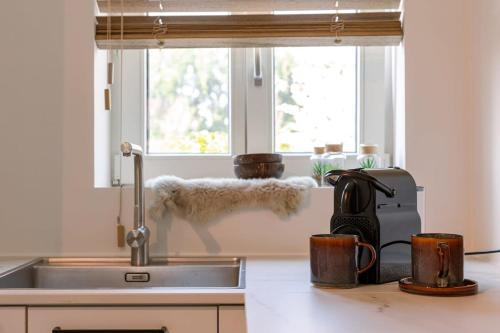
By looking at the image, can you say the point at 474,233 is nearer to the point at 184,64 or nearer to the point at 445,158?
the point at 445,158

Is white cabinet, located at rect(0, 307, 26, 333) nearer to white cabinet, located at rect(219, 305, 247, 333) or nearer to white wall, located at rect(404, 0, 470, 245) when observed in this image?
white cabinet, located at rect(219, 305, 247, 333)

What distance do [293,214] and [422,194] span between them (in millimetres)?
406

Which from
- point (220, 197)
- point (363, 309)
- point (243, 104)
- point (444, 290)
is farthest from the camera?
point (243, 104)

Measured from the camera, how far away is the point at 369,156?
7.07ft

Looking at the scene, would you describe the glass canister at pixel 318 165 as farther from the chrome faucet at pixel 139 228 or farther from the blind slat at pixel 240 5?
the chrome faucet at pixel 139 228

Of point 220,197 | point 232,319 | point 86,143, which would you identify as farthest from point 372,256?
point 86,143

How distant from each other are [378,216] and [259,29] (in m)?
0.91

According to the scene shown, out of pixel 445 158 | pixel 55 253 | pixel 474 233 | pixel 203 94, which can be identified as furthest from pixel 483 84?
pixel 55 253

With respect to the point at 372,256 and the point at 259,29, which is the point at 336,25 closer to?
the point at 259,29

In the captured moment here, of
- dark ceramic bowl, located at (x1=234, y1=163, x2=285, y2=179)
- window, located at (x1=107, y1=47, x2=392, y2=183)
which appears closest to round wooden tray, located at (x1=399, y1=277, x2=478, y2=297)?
Answer: dark ceramic bowl, located at (x1=234, y1=163, x2=285, y2=179)

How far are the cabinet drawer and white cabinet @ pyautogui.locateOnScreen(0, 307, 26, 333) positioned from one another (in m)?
0.02

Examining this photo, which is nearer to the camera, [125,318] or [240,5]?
[125,318]

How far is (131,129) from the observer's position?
2.31m

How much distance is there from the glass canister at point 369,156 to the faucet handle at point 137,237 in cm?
76
